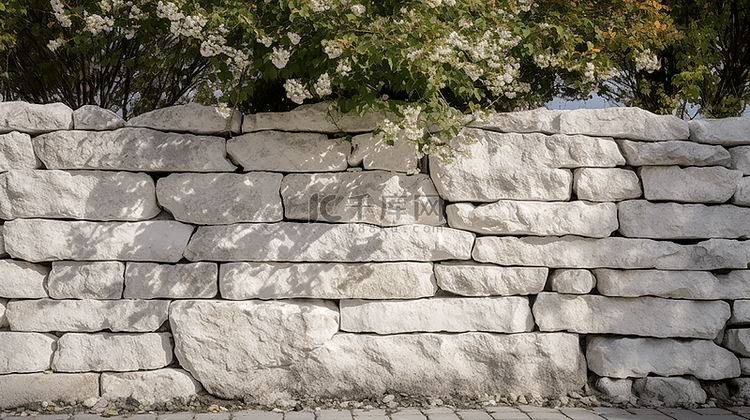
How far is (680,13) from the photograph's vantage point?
3877mm

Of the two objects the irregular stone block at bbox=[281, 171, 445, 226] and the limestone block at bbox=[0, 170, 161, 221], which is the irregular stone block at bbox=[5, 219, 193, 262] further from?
the irregular stone block at bbox=[281, 171, 445, 226]

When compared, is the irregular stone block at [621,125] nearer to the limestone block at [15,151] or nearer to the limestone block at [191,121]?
the limestone block at [191,121]

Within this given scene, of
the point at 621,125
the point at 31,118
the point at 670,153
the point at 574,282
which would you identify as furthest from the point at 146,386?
the point at 670,153

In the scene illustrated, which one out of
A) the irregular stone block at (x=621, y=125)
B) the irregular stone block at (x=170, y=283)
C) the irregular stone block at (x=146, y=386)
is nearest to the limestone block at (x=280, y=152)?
the irregular stone block at (x=170, y=283)

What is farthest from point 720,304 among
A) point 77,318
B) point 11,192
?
point 11,192

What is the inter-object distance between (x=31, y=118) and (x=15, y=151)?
0.72 feet

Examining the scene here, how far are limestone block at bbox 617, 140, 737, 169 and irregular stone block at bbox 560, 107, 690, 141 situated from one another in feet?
0.18

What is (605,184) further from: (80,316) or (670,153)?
(80,316)

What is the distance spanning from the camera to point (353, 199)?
3186mm

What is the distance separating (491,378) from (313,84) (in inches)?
81.2

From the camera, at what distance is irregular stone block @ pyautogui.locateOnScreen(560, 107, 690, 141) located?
10.8ft

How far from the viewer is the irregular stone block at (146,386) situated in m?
3.11

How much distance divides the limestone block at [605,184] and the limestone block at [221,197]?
1859 millimetres

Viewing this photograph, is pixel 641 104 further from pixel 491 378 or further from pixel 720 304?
pixel 491 378
